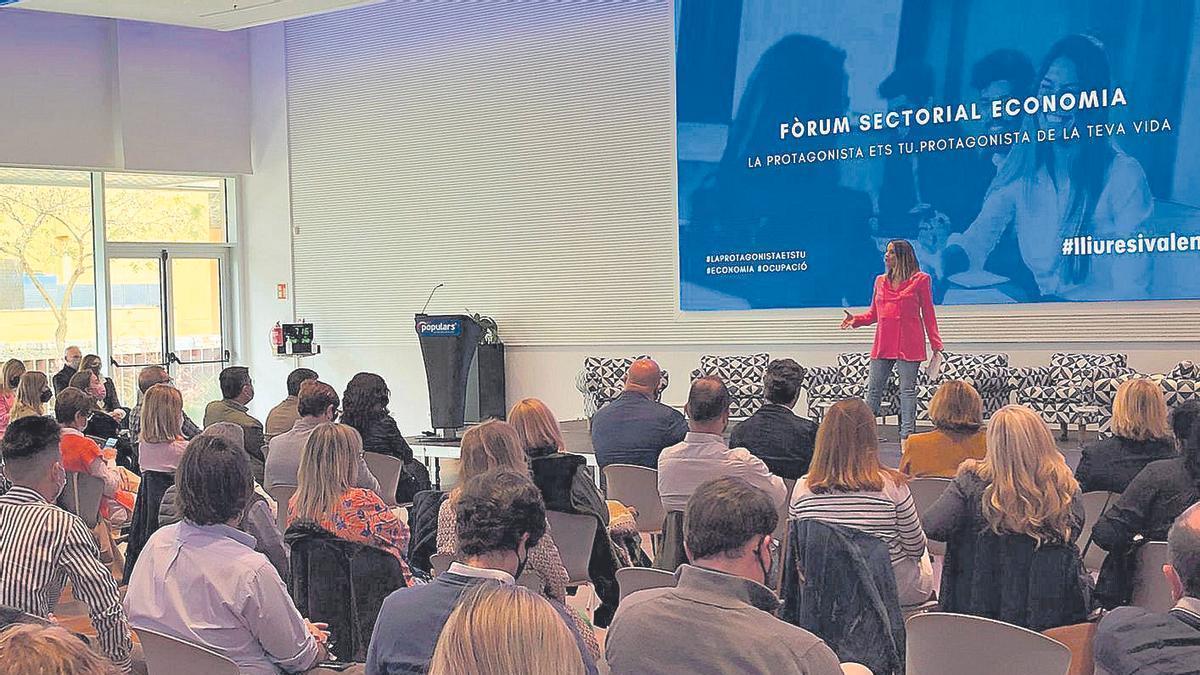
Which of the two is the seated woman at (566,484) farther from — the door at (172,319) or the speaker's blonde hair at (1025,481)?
the door at (172,319)

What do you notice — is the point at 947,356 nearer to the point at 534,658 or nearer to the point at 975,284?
the point at 975,284

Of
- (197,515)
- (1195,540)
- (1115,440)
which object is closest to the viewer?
(1195,540)

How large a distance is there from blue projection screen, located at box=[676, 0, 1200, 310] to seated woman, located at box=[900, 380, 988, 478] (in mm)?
4079

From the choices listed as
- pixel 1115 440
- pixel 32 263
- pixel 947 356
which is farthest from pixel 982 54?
pixel 32 263

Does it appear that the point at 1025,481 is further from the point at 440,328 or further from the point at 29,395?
the point at 440,328

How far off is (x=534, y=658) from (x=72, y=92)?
12.3 metres

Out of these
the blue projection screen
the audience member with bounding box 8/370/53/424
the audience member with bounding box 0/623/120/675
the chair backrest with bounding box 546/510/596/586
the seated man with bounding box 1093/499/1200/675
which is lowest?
the chair backrest with bounding box 546/510/596/586

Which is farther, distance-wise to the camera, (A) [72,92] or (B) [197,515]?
(A) [72,92]

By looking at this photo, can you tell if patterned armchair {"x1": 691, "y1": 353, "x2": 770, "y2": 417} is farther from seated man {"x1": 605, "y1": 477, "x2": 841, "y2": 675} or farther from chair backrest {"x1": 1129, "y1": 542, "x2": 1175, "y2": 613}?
seated man {"x1": 605, "y1": 477, "x2": 841, "y2": 675}

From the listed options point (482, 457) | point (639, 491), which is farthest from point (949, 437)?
point (482, 457)

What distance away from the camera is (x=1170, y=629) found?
2604 millimetres

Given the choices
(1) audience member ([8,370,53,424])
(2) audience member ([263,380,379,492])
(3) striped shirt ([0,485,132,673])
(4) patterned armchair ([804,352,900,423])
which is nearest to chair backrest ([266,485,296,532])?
(2) audience member ([263,380,379,492])

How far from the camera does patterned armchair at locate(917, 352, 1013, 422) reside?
902cm

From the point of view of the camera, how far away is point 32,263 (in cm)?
1261
